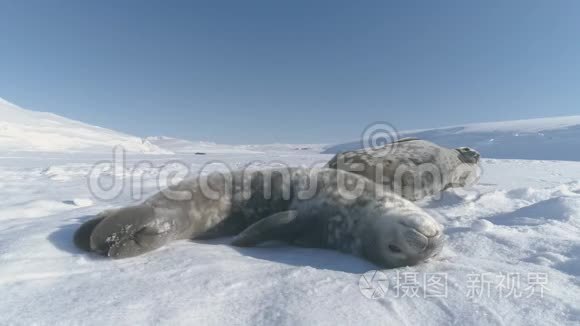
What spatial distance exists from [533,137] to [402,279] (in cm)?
2537

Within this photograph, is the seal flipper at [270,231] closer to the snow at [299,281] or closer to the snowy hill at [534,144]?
the snow at [299,281]

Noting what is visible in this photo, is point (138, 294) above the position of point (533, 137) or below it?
below

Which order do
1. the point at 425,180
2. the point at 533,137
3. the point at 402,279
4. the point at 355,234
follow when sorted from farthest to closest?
the point at 533,137 < the point at 425,180 < the point at 355,234 < the point at 402,279

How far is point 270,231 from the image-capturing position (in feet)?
7.12

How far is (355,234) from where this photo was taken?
2148mm

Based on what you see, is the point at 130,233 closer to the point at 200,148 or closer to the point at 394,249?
the point at 394,249

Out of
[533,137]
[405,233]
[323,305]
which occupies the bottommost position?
[323,305]

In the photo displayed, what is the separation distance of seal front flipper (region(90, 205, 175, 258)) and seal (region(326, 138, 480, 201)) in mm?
1685

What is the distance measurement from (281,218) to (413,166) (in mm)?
1719

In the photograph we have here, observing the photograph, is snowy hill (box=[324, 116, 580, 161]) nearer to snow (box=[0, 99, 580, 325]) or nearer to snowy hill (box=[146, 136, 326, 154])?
snowy hill (box=[146, 136, 326, 154])

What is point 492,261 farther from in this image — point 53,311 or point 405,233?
point 53,311

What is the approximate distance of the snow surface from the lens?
4.04 feet

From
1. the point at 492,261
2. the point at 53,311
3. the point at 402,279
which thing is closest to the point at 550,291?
the point at 492,261

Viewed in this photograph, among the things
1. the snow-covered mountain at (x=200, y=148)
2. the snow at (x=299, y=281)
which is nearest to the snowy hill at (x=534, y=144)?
the snow-covered mountain at (x=200, y=148)
